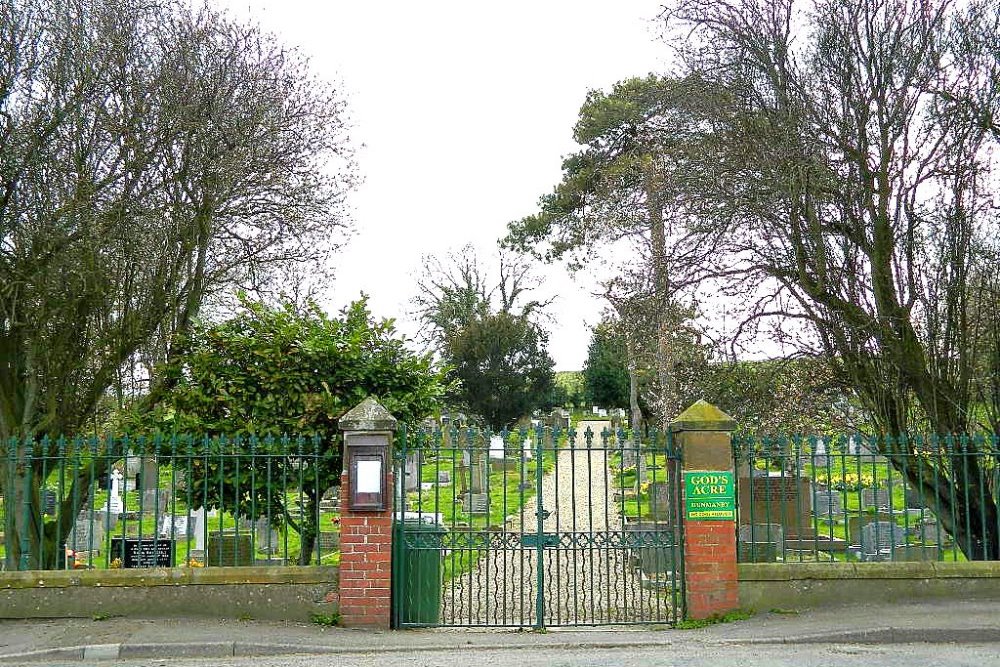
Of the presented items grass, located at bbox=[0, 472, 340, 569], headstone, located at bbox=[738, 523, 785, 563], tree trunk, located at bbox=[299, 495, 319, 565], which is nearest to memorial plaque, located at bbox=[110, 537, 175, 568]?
grass, located at bbox=[0, 472, 340, 569]

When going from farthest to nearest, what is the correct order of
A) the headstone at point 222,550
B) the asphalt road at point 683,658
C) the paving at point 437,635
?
the headstone at point 222,550
the paving at point 437,635
the asphalt road at point 683,658

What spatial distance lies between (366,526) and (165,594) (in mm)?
1951

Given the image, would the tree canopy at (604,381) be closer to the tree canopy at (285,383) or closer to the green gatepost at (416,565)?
the tree canopy at (285,383)

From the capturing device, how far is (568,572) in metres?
10.1

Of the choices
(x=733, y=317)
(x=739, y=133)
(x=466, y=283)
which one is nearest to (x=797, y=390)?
(x=733, y=317)

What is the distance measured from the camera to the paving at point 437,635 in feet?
26.8

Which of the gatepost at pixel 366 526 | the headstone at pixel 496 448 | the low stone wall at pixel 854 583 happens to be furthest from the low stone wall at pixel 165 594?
the low stone wall at pixel 854 583

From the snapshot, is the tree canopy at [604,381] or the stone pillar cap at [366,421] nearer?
the stone pillar cap at [366,421]

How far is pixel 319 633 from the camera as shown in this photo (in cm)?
874

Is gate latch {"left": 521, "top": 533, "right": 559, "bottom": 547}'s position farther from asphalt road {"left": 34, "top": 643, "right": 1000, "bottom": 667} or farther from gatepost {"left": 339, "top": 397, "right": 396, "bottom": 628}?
gatepost {"left": 339, "top": 397, "right": 396, "bottom": 628}

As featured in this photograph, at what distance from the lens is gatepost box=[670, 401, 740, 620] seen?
9109mm

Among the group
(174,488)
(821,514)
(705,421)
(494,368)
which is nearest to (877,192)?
(705,421)

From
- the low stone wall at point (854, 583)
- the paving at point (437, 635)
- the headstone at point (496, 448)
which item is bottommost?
the paving at point (437, 635)

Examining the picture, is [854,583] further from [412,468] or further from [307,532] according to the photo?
[412,468]
